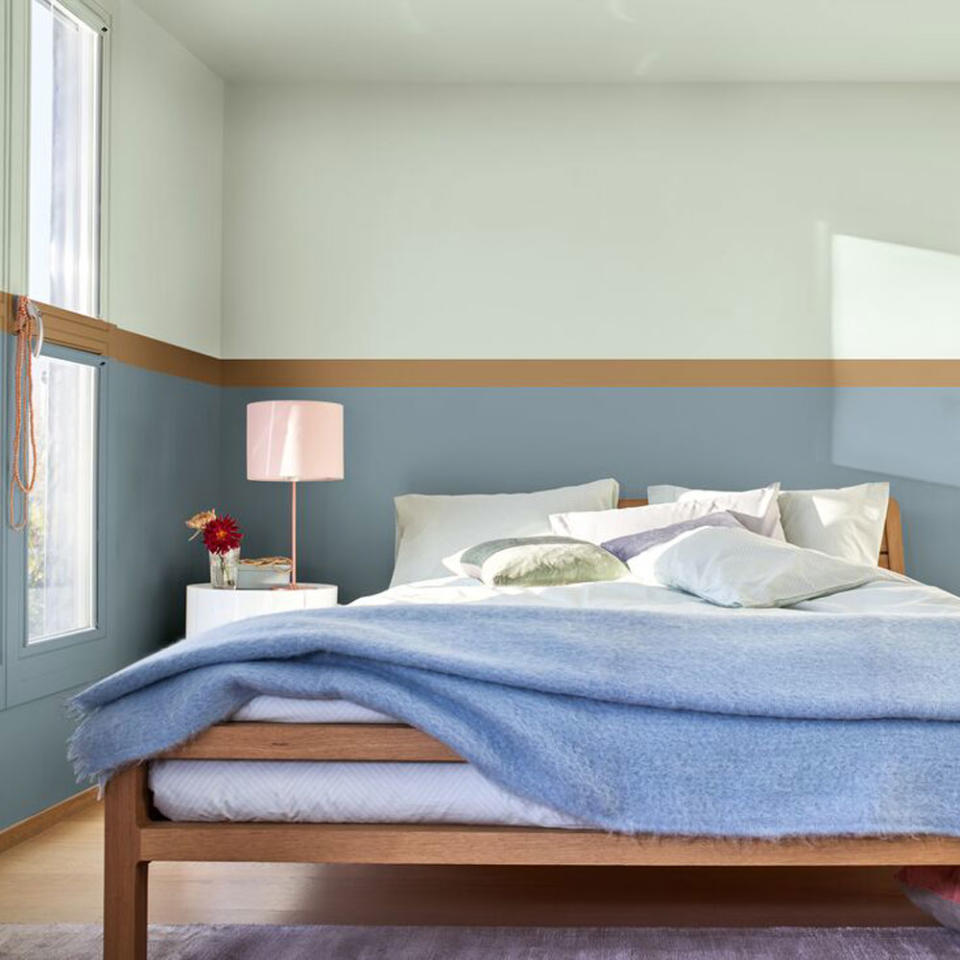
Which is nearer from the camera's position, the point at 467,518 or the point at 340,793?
the point at 340,793

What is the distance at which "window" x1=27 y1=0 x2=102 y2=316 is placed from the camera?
11.4 ft

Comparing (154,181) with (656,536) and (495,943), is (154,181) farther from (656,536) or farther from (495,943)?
(495,943)

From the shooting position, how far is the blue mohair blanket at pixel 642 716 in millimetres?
2078

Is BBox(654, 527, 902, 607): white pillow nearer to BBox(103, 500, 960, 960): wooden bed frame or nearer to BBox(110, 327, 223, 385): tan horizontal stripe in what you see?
BBox(103, 500, 960, 960): wooden bed frame

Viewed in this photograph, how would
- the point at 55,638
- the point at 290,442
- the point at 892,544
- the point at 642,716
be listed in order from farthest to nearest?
the point at 892,544
the point at 290,442
the point at 55,638
the point at 642,716

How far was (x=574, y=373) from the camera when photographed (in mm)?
4738

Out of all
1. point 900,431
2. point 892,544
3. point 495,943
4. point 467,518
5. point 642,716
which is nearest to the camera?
point 642,716

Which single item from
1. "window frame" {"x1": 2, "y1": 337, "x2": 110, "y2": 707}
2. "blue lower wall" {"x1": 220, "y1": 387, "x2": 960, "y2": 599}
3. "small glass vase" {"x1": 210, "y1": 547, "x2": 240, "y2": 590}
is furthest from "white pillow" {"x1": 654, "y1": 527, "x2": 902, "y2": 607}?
"window frame" {"x1": 2, "y1": 337, "x2": 110, "y2": 707}

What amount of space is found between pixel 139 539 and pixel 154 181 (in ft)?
4.58

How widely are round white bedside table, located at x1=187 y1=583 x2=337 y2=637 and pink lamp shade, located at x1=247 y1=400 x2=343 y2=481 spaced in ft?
1.49

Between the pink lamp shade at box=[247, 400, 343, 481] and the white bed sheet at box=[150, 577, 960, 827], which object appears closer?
the white bed sheet at box=[150, 577, 960, 827]

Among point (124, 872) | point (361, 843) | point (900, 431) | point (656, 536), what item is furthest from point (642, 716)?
point (900, 431)

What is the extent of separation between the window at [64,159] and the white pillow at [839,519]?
240 centimetres

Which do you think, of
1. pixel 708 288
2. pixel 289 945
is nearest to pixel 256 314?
pixel 708 288
